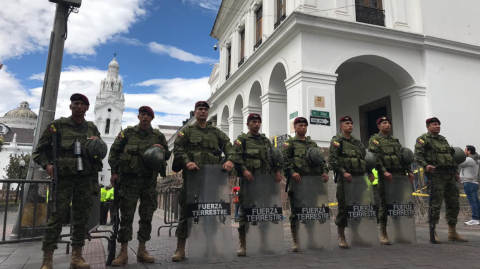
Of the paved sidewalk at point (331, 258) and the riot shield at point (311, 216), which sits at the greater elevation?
the riot shield at point (311, 216)

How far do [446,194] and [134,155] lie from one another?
5309 mm

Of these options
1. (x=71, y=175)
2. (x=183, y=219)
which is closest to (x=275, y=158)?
(x=183, y=219)

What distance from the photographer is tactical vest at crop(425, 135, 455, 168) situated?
18.3 ft

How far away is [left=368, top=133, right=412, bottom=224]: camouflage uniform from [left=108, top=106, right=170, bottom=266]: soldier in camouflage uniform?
360cm

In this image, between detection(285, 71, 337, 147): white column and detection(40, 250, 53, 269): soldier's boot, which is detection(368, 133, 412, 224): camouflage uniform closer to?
detection(285, 71, 337, 147): white column

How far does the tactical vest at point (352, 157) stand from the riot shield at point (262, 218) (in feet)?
4.62

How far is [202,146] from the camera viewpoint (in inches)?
179

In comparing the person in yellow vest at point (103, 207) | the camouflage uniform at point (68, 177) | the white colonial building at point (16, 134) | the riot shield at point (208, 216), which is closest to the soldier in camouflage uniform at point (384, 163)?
the riot shield at point (208, 216)

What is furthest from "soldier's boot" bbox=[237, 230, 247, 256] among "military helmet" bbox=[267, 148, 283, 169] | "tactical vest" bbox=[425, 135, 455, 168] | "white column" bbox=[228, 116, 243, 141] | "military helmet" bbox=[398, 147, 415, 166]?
"white column" bbox=[228, 116, 243, 141]

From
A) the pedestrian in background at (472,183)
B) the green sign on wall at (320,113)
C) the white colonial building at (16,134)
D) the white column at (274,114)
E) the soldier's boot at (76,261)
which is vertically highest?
the white colonial building at (16,134)

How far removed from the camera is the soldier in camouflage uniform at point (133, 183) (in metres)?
4.20

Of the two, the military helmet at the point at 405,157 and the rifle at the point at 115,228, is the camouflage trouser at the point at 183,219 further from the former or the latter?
the military helmet at the point at 405,157

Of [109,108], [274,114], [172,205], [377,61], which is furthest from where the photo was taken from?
[109,108]

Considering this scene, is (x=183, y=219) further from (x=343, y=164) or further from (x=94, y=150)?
(x=343, y=164)
